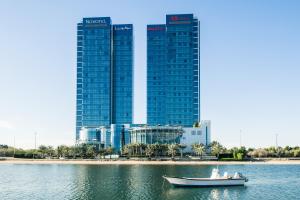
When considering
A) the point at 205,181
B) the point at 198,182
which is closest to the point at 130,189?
the point at 198,182

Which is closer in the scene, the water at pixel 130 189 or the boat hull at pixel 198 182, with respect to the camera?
the water at pixel 130 189

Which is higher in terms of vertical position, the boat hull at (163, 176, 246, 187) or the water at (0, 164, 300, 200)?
the boat hull at (163, 176, 246, 187)

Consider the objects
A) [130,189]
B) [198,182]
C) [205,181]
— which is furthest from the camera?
[205,181]

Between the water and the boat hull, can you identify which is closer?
the water

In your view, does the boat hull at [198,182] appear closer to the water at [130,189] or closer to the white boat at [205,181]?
the white boat at [205,181]

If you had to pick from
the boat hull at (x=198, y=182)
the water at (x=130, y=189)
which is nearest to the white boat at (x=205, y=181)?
the boat hull at (x=198, y=182)

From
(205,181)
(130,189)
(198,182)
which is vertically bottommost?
(130,189)

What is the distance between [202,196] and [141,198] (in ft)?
44.3

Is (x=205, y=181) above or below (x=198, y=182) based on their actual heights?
above

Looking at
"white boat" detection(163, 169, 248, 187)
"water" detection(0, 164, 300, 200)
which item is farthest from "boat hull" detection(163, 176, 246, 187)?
"water" detection(0, 164, 300, 200)

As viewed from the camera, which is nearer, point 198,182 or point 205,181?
point 198,182

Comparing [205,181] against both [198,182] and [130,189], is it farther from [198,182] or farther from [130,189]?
[130,189]

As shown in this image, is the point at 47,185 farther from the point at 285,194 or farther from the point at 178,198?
the point at 285,194

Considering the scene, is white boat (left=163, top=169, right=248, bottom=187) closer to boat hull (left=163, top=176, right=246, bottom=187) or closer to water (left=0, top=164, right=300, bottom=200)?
boat hull (left=163, top=176, right=246, bottom=187)
